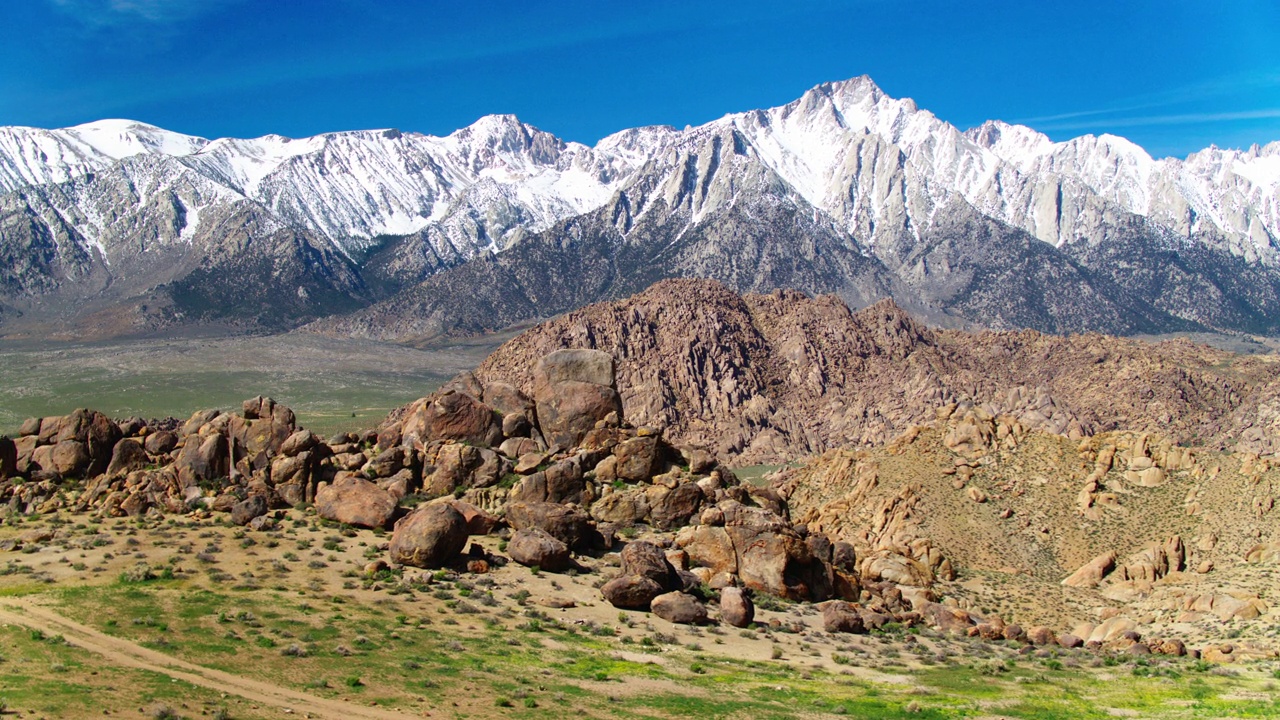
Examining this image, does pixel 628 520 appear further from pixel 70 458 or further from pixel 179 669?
pixel 70 458

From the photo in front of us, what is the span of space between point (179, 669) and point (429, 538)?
1424 centimetres

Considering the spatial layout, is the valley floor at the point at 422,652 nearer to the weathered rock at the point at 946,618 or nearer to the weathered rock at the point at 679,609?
the weathered rock at the point at 679,609

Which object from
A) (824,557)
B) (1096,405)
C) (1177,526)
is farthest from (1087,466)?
(1096,405)

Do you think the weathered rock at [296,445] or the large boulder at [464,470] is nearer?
the weathered rock at [296,445]

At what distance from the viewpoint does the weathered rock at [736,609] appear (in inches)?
1769

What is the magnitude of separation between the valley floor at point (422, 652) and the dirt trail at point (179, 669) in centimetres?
9

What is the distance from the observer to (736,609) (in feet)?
148

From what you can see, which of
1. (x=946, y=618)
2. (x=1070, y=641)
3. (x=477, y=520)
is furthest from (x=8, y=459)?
(x=1070, y=641)

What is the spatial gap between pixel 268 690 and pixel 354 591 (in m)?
11.3

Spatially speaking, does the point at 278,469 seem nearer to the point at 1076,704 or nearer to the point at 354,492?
the point at 354,492

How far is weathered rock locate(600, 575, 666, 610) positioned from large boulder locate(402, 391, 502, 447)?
16046mm

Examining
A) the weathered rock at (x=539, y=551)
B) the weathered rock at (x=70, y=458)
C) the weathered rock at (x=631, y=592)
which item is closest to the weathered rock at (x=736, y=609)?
the weathered rock at (x=631, y=592)

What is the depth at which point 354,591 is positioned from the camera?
42.9 metres

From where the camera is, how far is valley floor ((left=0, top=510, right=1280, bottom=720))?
31.9m
